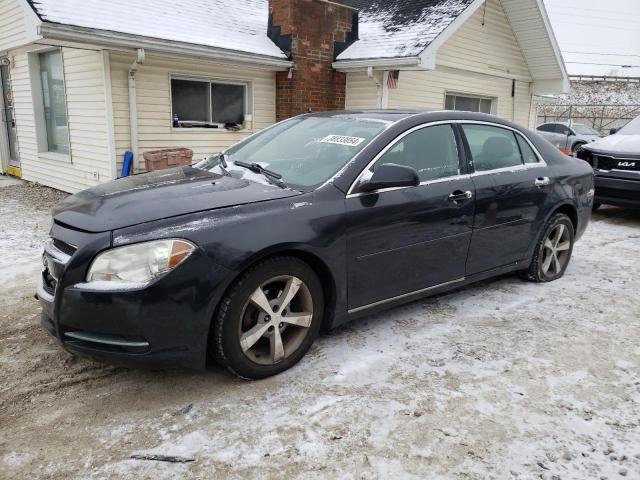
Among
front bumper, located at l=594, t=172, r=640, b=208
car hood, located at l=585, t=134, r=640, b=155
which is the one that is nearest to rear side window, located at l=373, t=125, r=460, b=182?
front bumper, located at l=594, t=172, r=640, b=208

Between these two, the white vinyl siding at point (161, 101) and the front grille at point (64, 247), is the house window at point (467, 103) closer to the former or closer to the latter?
the white vinyl siding at point (161, 101)

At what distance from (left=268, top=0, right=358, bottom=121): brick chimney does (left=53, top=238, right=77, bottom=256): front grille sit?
26.5 ft

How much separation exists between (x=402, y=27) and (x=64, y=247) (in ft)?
33.0

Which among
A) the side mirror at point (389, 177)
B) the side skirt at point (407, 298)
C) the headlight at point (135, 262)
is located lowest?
the side skirt at point (407, 298)

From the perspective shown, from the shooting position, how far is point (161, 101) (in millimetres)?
9148

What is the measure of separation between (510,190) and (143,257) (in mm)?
3015

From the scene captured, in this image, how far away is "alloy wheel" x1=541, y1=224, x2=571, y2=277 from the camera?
505 centimetres

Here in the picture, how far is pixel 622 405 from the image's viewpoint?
2.98 m

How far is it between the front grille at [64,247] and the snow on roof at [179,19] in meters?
5.67

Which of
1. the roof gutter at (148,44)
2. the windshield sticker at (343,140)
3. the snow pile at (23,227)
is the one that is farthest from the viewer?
the roof gutter at (148,44)

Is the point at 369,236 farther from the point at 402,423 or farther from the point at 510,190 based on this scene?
the point at 510,190

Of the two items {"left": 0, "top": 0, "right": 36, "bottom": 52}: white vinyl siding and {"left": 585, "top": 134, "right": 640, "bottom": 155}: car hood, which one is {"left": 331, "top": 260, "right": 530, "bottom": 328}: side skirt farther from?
{"left": 0, "top": 0, "right": 36, "bottom": 52}: white vinyl siding

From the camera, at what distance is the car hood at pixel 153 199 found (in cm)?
283

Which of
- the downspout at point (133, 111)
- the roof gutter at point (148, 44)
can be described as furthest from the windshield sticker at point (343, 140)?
the downspout at point (133, 111)
